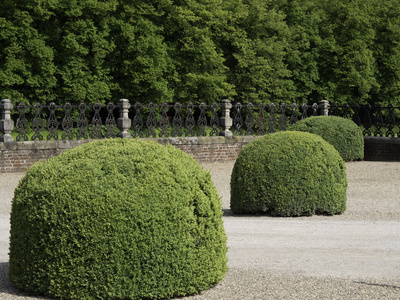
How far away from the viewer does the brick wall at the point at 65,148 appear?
15508 millimetres

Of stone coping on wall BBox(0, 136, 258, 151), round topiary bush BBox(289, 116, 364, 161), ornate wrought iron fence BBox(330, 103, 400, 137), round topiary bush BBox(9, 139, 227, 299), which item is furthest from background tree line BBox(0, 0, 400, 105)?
round topiary bush BBox(9, 139, 227, 299)

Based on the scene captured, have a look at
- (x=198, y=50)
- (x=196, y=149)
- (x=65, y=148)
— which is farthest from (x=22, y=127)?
(x=198, y=50)

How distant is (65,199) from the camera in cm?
471

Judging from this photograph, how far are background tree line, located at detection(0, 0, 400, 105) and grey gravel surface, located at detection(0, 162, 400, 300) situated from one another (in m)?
17.6

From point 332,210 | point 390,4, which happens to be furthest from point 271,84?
point 332,210

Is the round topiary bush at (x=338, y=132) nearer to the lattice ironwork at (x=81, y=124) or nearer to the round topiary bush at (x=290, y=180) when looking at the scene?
the lattice ironwork at (x=81, y=124)

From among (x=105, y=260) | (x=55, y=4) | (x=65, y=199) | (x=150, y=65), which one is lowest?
(x=105, y=260)

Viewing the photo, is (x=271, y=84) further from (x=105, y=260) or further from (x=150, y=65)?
(x=105, y=260)

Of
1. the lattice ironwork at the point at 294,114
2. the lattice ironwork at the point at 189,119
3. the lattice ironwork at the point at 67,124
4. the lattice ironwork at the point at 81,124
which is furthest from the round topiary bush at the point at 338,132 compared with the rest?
the lattice ironwork at the point at 67,124

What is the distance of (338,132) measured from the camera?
18125mm

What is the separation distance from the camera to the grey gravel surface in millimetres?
5125

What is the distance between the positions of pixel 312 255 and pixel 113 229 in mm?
2743

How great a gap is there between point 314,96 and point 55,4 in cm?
1851

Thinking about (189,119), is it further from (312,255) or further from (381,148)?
(312,255)
